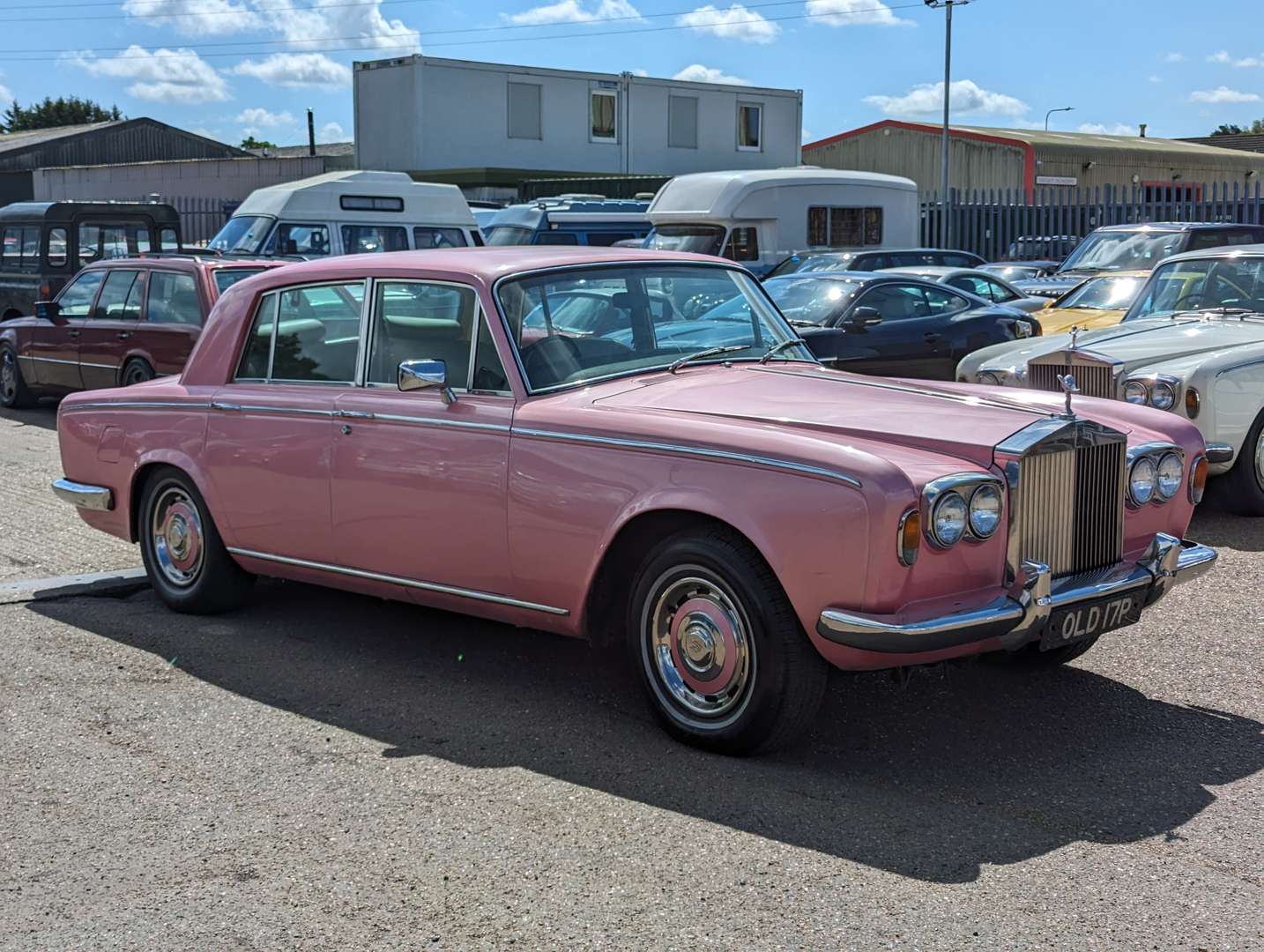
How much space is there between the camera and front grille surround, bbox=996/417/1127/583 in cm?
449

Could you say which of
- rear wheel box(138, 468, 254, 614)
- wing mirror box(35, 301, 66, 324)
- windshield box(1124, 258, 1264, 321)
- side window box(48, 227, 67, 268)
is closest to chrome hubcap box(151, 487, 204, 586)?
rear wheel box(138, 468, 254, 614)

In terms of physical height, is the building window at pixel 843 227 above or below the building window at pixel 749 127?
below

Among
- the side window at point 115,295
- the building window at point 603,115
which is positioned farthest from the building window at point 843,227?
the building window at point 603,115

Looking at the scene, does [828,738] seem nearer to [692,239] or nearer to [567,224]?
[692,239]

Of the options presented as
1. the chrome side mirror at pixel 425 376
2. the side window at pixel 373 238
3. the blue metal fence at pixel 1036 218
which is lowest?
the chrome side mirror at pixel 425 376

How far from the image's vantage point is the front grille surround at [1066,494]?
4488 mm

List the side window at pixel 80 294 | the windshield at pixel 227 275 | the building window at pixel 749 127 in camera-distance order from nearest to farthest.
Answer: the windshield at pixel 227 275 → the side window at pixel 80 294 → the building window at pixel 749 127

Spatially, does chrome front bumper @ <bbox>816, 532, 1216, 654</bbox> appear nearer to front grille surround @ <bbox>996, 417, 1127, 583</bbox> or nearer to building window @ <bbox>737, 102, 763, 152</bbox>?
front grille surround @ <bbox>996, 417, 1127, 583</bbox>

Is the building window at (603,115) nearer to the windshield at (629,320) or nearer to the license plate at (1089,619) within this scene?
the windshield at (629,320)

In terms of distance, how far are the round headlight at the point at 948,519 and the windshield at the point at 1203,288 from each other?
590 centimetres

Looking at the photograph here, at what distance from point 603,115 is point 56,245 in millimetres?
23219

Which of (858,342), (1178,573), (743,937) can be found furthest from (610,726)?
(858,342)

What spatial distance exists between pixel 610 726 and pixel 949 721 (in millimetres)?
1179

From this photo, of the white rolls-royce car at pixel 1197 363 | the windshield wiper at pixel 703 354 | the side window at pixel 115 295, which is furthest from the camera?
the side window at pixel 115 295
